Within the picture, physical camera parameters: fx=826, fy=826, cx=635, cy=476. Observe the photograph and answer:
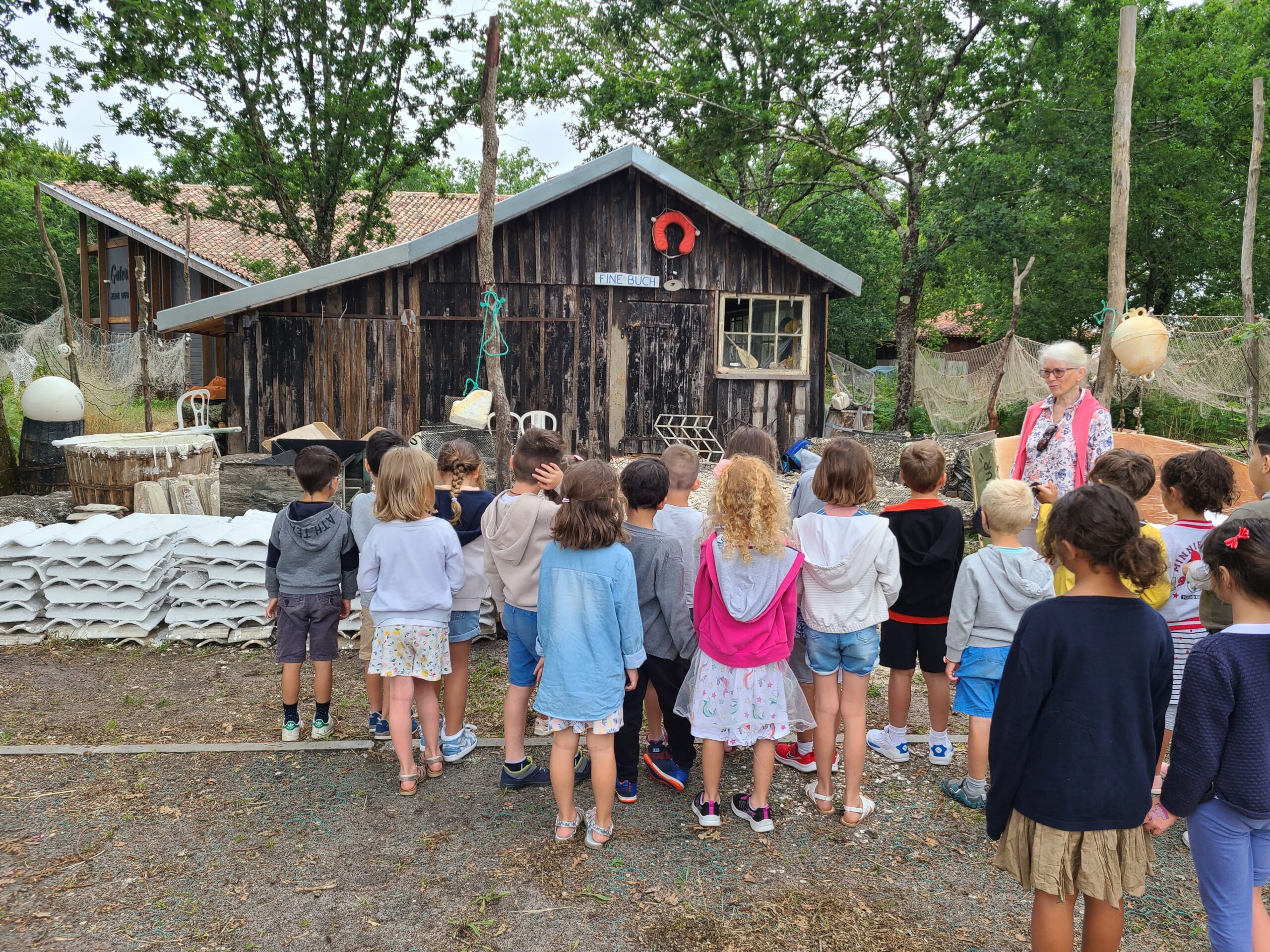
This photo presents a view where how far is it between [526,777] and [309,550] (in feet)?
4.82

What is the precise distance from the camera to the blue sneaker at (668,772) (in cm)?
364

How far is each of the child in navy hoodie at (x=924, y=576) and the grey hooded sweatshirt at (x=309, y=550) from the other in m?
2.57

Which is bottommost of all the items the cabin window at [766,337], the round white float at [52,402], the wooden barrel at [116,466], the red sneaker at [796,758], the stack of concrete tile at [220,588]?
the red sneaker at [796,758]

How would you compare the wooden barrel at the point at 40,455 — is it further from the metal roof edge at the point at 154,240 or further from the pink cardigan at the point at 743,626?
the metal roof edge at the point at 154,240

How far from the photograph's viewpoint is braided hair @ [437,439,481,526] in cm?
389

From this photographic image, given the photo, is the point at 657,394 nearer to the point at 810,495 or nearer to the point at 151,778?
the point at 810,495

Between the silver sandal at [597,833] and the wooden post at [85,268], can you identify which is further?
the wooden post at [85,268]

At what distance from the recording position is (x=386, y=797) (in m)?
3.53

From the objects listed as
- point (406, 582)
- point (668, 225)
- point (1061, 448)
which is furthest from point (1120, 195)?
point (406, 582)

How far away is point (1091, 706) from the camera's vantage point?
213cm

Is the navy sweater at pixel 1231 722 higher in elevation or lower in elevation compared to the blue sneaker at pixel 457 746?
higher

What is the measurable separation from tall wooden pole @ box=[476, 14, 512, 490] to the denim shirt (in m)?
3.53

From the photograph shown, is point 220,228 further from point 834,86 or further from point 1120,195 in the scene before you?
point 1120,195

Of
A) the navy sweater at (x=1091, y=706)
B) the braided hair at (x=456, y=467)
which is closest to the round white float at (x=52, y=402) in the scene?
the braided hair at (x=456, y=467)
